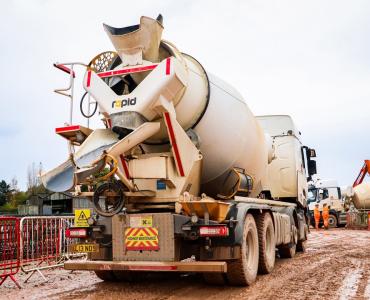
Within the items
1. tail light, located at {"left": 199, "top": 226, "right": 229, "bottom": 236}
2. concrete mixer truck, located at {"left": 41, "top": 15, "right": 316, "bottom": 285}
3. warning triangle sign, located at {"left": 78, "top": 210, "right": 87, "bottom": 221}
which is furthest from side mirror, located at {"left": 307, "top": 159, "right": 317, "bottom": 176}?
warning triangle sign, located at {"left": 78, "top": 210, "right": 87, "bottom": 221}

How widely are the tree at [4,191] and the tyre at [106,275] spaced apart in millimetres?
52635

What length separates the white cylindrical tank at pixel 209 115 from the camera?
260 inches

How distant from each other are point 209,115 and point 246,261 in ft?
7.56

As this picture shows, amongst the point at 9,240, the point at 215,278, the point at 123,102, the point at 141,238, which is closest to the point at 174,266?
the point at 141,238

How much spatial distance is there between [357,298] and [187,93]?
369cm

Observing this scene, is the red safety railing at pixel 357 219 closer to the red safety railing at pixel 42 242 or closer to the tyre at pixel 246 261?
the red safety railing at pixel 42 242

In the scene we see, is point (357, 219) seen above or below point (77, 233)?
below

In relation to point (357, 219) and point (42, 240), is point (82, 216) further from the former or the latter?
point (357, 219)

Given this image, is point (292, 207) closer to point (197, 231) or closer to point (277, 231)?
point (277, 231)

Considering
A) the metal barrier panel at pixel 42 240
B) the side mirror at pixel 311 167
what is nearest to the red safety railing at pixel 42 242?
the metal barrier panel at pixel 42 240

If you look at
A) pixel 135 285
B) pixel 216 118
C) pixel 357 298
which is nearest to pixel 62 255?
pixel 135 285

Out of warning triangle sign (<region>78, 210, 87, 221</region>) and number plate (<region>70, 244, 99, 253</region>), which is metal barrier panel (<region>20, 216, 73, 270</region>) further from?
number plate (<region>70, 244, 99, 253</region>)

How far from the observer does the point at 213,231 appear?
6.44m

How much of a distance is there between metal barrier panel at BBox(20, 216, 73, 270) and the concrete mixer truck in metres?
2.06
